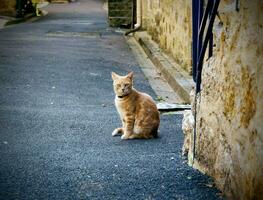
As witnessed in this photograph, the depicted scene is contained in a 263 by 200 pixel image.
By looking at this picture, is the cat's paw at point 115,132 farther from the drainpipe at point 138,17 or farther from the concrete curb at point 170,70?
the drainpipe at point 138,17

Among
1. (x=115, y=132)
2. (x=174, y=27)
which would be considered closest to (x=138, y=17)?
(x=174, y=27)

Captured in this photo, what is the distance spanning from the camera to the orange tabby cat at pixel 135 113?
20.1 feet

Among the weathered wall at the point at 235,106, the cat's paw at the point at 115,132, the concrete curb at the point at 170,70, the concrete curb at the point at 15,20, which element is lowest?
the concrete curb at the point at 15,20

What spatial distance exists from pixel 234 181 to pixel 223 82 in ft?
2.63

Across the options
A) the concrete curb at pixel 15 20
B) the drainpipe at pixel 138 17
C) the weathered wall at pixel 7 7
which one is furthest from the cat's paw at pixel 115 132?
the weathered wall at pixel 7 7

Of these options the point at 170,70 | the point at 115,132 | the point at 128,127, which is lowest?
the point at 170,70

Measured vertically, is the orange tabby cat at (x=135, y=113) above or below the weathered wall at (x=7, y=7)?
above

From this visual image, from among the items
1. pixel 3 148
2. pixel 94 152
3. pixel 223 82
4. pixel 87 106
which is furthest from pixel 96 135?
pixel 223 82

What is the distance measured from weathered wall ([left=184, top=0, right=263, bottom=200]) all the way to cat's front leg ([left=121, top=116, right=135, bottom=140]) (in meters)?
1.55

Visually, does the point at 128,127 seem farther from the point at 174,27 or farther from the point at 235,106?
the point at 174,27

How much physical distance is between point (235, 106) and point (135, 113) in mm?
2549

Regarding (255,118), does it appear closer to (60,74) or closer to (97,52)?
(60,74)

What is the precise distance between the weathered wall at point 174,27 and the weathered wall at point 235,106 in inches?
200

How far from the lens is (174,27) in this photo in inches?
444
